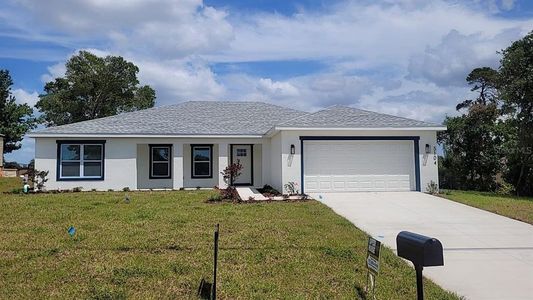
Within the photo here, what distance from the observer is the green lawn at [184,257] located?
17.3 feet

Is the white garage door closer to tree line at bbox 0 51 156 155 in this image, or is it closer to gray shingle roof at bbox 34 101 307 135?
gray shingle roof at bbox 34 101 307 135

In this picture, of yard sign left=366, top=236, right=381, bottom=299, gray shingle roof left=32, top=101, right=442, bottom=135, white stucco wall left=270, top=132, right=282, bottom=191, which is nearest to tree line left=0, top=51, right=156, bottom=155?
gray shingle roof left=32, top=101, right=442, bottom=135

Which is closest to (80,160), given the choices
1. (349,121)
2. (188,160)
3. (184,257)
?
(188,160)

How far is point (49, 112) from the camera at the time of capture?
40.9 meters

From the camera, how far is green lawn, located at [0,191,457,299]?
5.26 m

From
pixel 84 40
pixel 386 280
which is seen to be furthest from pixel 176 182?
pixel 386 280

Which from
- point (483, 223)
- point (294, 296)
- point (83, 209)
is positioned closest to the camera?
point (294, 296)

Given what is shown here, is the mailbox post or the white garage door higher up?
the white garage door

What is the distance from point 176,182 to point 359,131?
344 inches

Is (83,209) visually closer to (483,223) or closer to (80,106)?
(483,223)

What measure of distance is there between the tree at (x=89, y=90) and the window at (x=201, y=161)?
77.5ft

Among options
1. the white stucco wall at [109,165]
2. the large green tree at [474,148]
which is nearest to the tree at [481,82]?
the large green tree at [474,148]

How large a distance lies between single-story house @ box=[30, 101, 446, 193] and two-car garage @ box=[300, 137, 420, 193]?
38 millimetres

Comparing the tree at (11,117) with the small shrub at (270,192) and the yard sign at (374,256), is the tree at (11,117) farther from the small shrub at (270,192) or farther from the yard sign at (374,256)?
the yard sign at (374,256)
